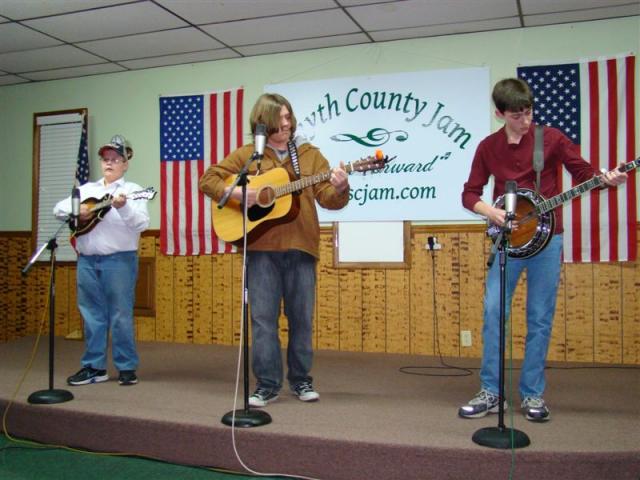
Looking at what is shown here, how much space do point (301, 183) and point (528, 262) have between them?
1.18 m

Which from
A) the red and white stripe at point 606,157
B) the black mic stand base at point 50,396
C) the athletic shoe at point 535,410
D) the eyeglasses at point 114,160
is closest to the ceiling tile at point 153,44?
the eyeglasses at point 114,160

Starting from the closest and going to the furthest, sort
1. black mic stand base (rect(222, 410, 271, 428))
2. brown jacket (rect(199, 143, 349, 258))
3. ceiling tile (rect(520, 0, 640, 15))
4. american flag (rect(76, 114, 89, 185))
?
1. black mic stand base (rect(222, 410, 271, 428))
2. brown jacket (rect(199, 143, 349, 258))
3. ceiling tile (rect(520, 0, 640, 15))
4. american flag (rect(76, 114, 89, 185))

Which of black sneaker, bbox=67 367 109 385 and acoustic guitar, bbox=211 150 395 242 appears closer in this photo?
acoustic guitar, bbox=211 150 395 242

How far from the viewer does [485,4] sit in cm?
452

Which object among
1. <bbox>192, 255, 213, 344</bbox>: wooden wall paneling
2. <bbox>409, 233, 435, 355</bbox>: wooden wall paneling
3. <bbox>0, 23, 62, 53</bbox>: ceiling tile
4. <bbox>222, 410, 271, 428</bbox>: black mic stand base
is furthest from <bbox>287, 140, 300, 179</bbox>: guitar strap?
<bbox>0, 23, 62, 53</bbox>: ceiling tile

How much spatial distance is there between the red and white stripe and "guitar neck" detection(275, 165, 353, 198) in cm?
263

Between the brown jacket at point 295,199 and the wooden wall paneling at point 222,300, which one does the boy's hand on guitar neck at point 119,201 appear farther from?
the wooden wall paneling at point 222,300

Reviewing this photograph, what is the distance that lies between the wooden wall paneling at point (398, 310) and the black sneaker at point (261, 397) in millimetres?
2200

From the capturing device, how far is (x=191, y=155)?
6.00m

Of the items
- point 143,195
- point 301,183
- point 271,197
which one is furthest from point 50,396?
point 301,183

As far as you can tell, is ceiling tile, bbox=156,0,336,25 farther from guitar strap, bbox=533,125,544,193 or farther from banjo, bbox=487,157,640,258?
banjo, bbox=487,157,640,258

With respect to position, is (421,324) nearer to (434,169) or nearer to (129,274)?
(434,169)

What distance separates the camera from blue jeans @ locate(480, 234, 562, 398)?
2871 millimetres

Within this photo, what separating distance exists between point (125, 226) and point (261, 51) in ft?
8.65
